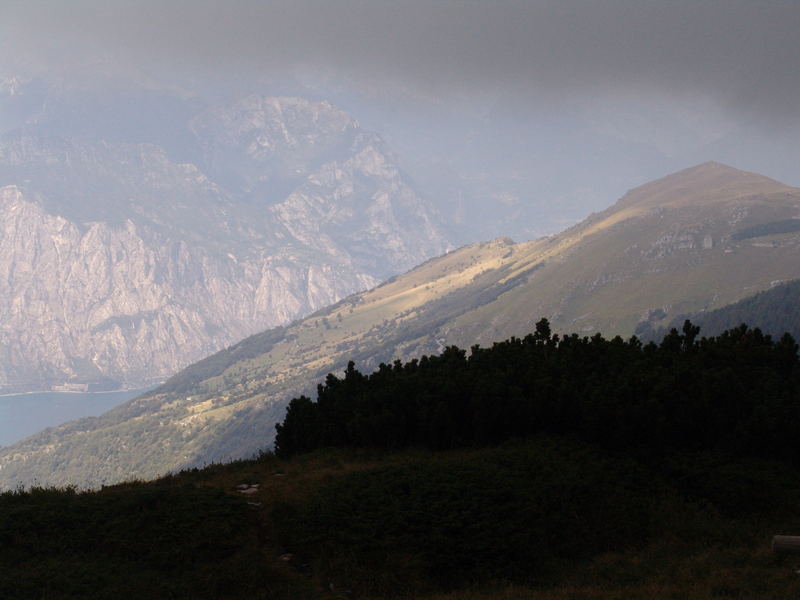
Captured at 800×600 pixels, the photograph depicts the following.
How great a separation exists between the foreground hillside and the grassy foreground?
9 centimetres

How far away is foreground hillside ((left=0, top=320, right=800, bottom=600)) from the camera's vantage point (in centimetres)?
2636

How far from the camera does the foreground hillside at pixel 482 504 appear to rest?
2636 cm

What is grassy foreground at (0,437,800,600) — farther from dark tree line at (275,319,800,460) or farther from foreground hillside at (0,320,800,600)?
dark tree line at (275,319,800,460)

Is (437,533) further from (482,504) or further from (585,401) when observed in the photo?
(585,401)

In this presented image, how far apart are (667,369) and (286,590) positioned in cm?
2737

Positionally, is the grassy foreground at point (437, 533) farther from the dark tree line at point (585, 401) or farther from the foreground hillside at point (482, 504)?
the dark tree line at point (585, 401)

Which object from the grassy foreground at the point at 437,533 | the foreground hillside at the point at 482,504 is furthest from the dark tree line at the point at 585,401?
the grassy foreground at the point at 437,533

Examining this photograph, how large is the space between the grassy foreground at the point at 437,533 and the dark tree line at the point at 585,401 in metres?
2.05

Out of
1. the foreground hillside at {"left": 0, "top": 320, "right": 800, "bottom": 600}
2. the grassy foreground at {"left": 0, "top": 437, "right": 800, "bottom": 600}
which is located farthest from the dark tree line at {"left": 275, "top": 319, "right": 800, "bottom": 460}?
the grassy foreground at {"left": 0, "top": 437, "right": 800, "bottom": 600}

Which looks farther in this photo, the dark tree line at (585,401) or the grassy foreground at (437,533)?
the dark tree line at (585,401)

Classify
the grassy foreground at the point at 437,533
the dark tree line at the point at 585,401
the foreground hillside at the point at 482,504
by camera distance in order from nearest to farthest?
the grassy foreground at the point at 437,533 → the foreground hillside at the point at 482,504 → the dark tree line at the point at 585,401

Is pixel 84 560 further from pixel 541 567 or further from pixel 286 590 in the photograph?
pixel 541 567

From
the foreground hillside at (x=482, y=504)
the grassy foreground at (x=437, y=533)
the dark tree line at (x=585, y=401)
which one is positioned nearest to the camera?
the grassy foreground at (x=437, y=533)

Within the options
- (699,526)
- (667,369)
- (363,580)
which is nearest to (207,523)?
(363,580)
